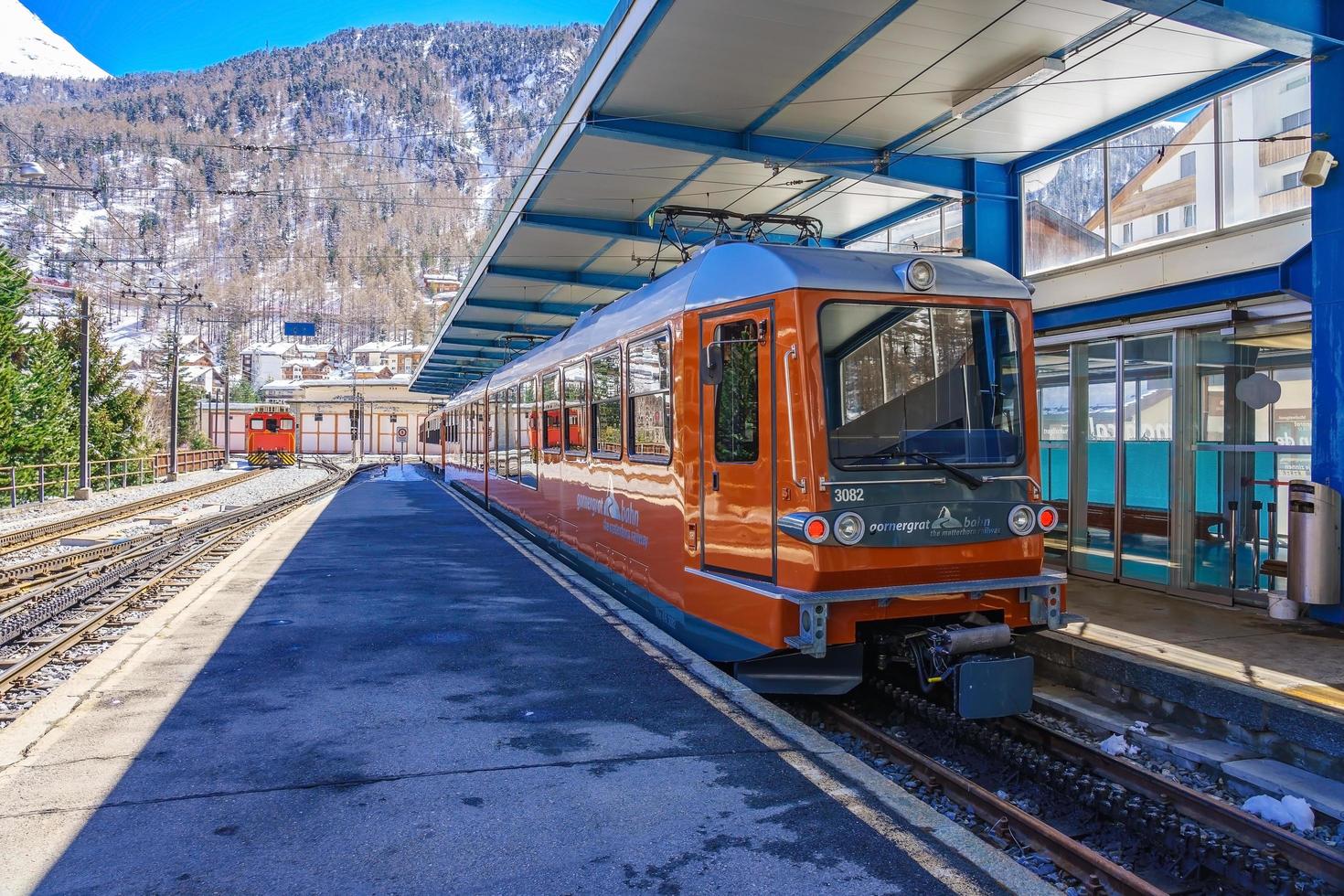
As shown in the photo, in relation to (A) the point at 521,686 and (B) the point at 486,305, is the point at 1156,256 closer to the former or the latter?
(A) the point at 521,686

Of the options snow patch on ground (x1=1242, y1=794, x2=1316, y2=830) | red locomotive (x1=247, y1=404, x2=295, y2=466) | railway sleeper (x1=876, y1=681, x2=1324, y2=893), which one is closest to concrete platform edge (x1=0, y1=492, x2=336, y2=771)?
railway sleeper (x1=876, y1=681, x2=1324, y2=893)

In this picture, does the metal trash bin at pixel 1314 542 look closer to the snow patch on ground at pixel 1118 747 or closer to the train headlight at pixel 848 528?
the snow patch on ground at pixel 1118 747

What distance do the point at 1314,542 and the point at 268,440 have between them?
175 ft

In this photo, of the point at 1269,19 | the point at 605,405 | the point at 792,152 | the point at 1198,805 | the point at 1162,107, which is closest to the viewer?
the point at 1198,805

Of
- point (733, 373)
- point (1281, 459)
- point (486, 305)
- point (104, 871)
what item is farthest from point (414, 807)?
point (486, 305)

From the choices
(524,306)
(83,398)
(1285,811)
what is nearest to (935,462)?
(1285,811)

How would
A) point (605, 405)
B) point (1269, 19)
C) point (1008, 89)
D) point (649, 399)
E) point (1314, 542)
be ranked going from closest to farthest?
point (1269, 19) → point (1314, 542) → point (649, 399) → point (1008, 89) → point (605, 405)

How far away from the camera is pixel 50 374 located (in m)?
28.8

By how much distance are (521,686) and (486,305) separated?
18.8 meters

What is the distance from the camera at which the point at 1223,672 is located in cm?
654

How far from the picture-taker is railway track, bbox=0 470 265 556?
52.2ft

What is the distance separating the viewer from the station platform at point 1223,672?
18.8 feet

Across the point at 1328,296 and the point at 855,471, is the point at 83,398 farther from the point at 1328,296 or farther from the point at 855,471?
the point at 1328,296

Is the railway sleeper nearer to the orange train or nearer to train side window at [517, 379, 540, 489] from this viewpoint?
the orange train
